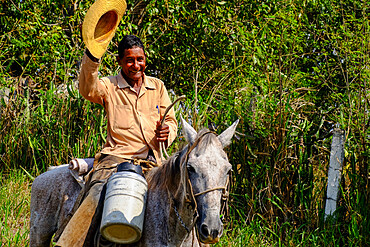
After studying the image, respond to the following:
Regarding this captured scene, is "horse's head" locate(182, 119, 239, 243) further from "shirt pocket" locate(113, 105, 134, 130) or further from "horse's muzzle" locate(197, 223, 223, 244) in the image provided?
"shirt pocket" locate(113, 105, 134, 130)

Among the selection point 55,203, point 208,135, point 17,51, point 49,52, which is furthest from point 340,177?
point 17,51

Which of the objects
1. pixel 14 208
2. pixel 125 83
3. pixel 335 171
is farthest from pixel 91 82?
pixel 14 208

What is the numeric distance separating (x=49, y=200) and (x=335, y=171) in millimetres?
3331

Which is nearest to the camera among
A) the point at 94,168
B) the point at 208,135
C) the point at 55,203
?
the point at 208,135

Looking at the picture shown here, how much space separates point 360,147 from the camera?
5.73 meters

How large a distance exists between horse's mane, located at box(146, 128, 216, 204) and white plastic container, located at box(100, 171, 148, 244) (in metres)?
0.18

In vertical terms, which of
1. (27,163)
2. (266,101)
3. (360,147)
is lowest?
(27,163)

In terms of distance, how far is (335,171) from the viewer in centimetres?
570

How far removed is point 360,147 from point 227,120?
1.79 meters

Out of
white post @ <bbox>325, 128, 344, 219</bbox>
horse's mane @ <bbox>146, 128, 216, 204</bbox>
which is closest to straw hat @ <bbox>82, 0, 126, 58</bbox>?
horse's mane @ <bbox>146, 128, 216, 204</bbox>

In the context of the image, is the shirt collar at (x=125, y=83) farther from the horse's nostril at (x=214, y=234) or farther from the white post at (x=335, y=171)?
the white post at (x=335, y=171)

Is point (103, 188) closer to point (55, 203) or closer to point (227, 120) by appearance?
point (55, 203)

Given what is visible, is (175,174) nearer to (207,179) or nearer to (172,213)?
(172,213)

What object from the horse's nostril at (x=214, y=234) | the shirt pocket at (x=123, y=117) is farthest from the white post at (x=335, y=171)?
the horse's nostril at (x=214, y=234)
